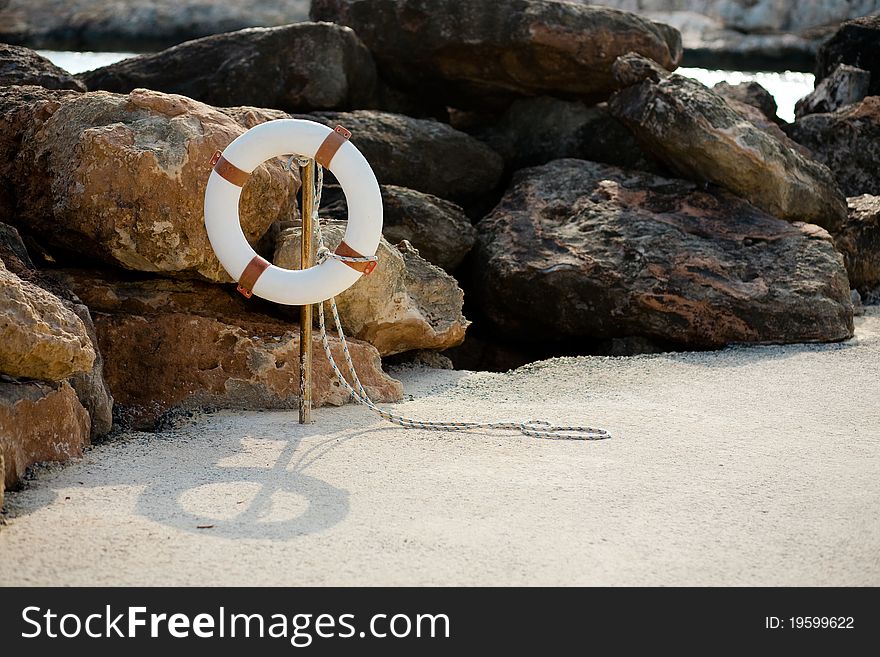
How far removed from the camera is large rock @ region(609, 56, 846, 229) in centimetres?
578

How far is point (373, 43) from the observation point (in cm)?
715

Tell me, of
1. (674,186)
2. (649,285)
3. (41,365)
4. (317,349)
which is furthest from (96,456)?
(674,186)

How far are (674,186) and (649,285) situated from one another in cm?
81

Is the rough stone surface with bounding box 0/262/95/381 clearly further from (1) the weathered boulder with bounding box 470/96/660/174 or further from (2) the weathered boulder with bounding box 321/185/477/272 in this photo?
(1) the weathered boulder with bounding box 470/96/660/174

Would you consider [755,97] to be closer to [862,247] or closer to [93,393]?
[862,247]

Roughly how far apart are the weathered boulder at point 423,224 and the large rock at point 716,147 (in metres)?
1.23

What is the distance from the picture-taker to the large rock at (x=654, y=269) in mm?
5359

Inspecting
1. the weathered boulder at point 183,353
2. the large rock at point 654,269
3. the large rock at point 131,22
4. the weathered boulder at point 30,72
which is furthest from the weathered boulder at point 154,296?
the large rock at point 131,22

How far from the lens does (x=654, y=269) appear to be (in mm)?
5523

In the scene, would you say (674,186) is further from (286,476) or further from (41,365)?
(41,365)

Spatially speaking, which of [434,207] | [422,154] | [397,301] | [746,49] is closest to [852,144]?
[422,154]

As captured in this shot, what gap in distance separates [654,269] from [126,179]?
9.30 ft

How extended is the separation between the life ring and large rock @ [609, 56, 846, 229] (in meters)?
2.70

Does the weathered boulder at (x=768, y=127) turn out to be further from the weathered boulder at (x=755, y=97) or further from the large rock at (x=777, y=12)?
the large rock at (x=777, y=12)
